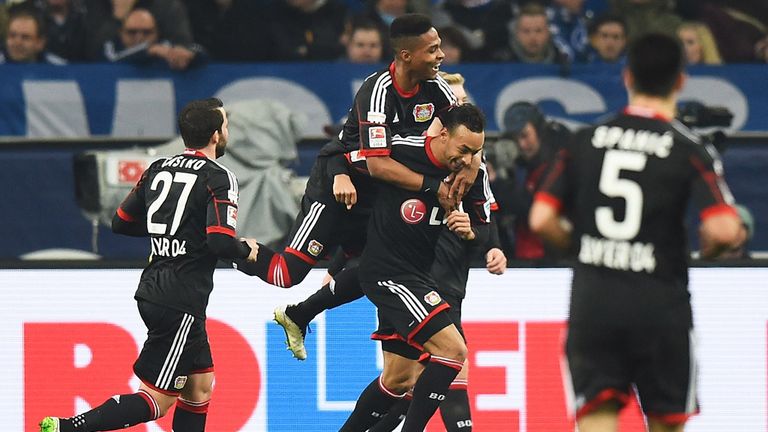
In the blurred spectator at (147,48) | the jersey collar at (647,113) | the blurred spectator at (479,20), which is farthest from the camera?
the blurred spectator at (479,20)

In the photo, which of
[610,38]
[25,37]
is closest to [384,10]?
[610,38]

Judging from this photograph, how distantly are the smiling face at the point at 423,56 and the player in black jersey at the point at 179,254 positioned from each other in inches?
35.4

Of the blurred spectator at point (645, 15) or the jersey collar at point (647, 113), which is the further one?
the blurred spectator at point (645, 15)

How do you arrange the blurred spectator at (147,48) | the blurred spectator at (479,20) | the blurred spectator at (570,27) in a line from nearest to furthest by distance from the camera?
1. the blurred spectator at (147,48)
2. the blurred spectator at (479,20)
3. the blurred spectator at (570,27)

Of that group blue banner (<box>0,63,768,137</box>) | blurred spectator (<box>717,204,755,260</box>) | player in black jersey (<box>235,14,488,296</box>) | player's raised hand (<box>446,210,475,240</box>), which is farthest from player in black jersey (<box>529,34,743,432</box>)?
blue banner (<box>0,63,768,137</box>)

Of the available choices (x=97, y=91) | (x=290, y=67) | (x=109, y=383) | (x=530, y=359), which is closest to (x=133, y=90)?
(x=97, y=91)

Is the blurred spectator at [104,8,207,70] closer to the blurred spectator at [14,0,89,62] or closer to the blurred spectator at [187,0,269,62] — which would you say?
the blurred spectator at [14,0,89,62]

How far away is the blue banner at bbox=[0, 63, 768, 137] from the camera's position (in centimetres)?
1114

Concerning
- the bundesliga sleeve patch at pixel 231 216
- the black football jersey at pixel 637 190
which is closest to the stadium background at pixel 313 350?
the bundesliga sleeve patch at pixel 231 216

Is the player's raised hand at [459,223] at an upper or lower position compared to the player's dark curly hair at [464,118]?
lower

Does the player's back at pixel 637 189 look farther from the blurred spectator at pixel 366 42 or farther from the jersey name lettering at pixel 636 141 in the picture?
the blurred spectator at pixel 366 42

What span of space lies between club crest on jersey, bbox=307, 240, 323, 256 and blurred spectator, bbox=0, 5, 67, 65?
4.44m

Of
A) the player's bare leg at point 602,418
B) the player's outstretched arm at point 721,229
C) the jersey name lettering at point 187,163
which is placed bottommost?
the player's bare leg at point 602,418

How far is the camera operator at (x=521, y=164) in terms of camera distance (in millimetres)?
9703
